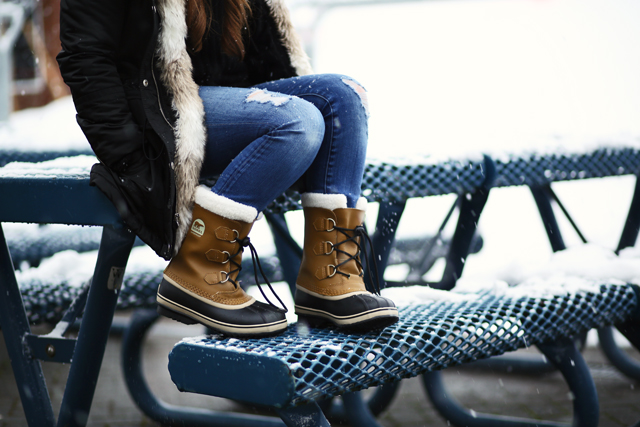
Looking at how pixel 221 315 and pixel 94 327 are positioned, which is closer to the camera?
pixel 221 315

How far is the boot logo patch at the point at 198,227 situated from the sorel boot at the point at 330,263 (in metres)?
0.26

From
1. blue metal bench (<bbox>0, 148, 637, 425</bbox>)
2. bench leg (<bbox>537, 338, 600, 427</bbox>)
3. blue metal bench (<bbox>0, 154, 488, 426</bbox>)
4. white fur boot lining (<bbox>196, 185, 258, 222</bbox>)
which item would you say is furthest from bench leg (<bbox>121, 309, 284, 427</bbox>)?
white fur boot lining (<bbox>196, 185, 258, 222</bbox>)

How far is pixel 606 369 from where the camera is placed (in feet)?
11.0

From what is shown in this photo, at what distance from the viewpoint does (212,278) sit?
1424 millimetres

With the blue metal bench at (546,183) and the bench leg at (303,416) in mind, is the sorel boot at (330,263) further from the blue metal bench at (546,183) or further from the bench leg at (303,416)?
the blue metal bench at (546,183)

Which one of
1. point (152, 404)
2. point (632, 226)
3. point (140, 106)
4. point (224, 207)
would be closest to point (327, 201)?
point (224, 207)

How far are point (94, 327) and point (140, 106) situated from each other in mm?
568

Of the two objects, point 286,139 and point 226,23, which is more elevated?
A: point 226,23

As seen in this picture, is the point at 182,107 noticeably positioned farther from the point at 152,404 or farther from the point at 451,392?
the point at 451,392

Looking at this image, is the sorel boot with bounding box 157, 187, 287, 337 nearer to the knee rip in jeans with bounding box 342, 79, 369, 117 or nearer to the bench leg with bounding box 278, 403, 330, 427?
the bench leg with bounding box 278, 403, 330, 427

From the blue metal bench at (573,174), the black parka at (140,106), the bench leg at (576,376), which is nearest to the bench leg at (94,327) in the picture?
the black parka at (140,106)

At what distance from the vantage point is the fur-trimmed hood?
144cm

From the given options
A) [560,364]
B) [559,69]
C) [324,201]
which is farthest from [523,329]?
[559,69]

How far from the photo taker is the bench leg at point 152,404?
2.44 m
